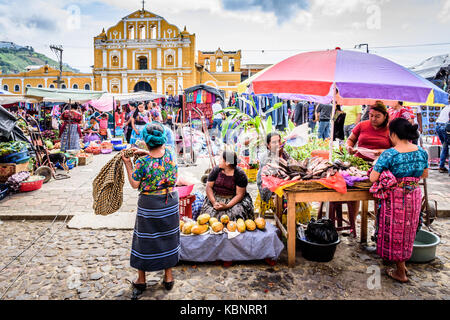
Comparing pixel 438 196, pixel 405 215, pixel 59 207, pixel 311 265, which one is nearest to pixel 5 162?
pixel 59 207

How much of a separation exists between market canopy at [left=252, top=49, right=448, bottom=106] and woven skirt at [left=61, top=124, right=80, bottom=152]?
8.15 m

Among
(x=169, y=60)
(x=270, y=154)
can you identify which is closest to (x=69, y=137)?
(x=270, y=154)

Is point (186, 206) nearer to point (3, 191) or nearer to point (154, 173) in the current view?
point (154, 173)

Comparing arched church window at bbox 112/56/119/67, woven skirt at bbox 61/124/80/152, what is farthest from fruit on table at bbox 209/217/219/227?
arched church window at bbox 112/56/119/67

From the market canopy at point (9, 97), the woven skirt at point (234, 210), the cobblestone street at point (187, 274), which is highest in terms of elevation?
the market canopy at point (9, 97)

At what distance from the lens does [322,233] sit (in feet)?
11.5

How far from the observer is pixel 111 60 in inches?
1528

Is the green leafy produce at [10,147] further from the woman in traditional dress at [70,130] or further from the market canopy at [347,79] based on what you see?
the market canopy at [347,79]

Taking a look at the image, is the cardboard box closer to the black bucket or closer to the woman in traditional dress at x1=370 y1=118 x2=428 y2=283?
the black bucket

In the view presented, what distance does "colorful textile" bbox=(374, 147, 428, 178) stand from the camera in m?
2.94

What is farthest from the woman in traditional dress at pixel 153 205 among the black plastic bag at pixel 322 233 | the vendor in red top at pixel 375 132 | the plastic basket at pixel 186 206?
the vendor in red top at pixel 375 132

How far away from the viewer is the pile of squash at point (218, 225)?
11.2ft

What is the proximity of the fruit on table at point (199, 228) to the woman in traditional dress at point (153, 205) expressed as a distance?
52 cm

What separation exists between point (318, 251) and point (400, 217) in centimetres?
99
